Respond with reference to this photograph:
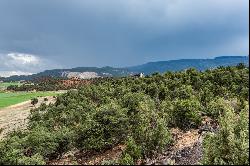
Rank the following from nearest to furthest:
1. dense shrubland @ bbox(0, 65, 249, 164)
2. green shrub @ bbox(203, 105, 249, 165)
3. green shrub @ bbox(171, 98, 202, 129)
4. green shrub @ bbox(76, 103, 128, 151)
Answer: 1. green shrub @ bbox(203, 105, 249, 165)
2. dense shrubland @ bbox(0, 65, 249, 164)
3. green shrub @ bbox(76, 103, 128, 151)
4. green shrub @ bbox(171, 98, 202, 129)

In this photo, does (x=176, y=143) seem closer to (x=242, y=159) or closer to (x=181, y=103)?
(x=181, y=103)

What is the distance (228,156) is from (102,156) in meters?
31.0

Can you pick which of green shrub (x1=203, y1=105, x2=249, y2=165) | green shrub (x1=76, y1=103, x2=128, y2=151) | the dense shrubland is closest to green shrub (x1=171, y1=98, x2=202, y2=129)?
the dense shrubland

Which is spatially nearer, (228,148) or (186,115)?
(228,148)

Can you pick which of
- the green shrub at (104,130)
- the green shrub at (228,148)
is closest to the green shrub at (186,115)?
the green shrub at (104,130)

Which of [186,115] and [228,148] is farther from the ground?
[228,148]

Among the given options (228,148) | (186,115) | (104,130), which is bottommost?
(104,130)

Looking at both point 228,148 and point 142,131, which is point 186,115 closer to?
point 142,131

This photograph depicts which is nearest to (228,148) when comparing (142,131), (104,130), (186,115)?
(142,131)

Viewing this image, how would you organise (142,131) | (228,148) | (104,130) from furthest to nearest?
(104,130), (142,131), (228,148)

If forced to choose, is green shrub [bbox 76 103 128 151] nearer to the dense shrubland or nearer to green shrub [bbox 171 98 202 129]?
the dense shrubland

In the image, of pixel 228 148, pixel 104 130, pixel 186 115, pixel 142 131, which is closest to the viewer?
pixel 228 148

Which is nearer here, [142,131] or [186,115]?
[142,131]

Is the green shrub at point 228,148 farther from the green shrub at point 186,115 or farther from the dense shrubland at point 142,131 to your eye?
the green shrub at point 186,115
